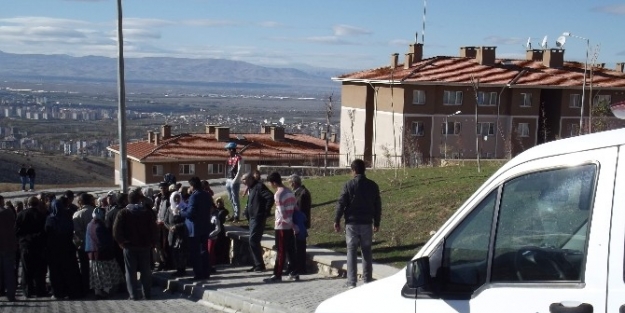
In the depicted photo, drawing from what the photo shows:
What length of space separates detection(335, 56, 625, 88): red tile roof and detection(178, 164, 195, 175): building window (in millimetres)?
15719

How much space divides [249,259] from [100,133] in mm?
138357

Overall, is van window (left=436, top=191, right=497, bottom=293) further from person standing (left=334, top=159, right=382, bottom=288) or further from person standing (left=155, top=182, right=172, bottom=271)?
person standing (left=155, top=182, right=172, bottom=271)

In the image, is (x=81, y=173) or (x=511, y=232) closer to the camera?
(x=511, y=232)

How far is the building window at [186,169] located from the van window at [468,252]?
59.7 metres

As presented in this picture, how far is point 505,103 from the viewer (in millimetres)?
49406

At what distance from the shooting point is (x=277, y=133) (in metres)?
74.8

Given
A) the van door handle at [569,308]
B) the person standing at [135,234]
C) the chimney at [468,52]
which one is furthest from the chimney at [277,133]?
the van door handle at [569,308]

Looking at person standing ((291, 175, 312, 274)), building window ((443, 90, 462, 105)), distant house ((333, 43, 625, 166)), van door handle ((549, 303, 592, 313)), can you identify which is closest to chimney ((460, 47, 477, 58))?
distant house ((333, 43, 625, 166))

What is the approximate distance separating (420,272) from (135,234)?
7517 mm

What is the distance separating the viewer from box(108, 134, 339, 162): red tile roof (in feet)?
208

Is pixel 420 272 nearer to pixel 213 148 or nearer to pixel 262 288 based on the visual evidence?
pixel 262 288

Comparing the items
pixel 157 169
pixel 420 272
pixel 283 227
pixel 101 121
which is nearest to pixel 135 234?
pixel 283 227

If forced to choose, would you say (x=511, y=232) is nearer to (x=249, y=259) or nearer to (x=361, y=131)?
(x=249, y=259)

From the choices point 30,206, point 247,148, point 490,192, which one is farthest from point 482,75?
point 490,192
